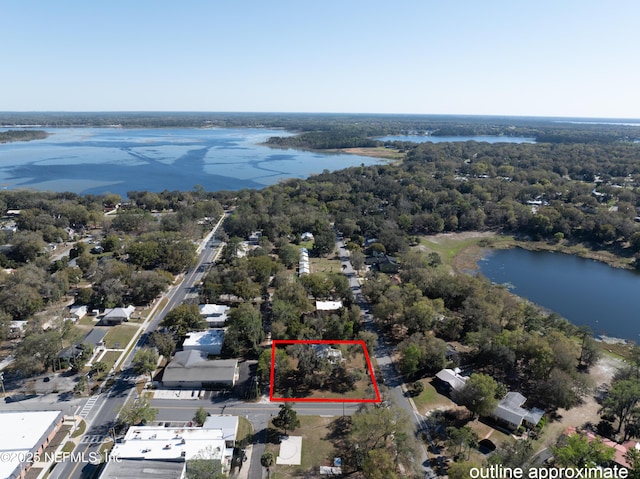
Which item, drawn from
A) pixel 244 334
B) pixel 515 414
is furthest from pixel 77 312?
pixel 515 414

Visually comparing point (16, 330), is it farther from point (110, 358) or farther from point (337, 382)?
point (337, 382)

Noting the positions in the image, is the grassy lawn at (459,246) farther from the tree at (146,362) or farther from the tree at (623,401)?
the tree at (146,362)

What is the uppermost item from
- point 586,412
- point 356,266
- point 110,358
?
point 356,266

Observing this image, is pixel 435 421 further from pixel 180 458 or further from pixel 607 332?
pixel 607 332

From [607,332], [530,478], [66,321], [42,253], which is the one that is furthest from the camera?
[42,253]

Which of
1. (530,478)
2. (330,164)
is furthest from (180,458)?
(330,164)

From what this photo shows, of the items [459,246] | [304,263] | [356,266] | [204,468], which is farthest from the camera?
[459,246]
